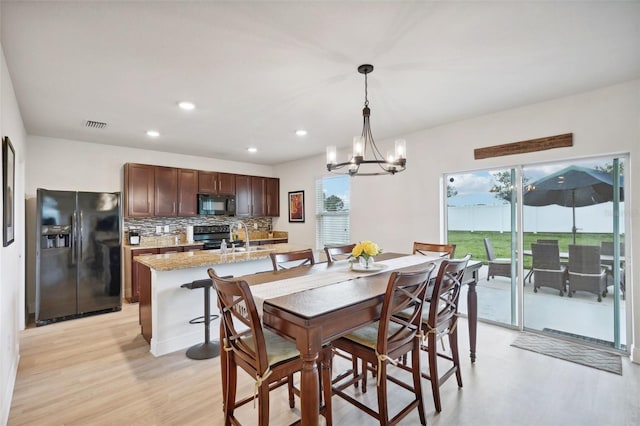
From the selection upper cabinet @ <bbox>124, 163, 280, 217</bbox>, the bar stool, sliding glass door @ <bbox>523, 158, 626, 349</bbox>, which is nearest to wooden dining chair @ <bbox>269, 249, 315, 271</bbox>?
the bar stool

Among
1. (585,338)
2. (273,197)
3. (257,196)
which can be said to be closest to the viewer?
(585,338)

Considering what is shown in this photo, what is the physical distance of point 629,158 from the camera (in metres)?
2.79

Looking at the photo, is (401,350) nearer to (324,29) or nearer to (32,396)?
(324,29)

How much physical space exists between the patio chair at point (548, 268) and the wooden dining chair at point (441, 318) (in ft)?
5.85

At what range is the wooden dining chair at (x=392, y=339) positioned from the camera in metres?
1.73

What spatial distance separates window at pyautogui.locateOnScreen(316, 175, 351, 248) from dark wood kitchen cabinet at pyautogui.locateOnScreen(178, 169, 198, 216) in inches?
87.0

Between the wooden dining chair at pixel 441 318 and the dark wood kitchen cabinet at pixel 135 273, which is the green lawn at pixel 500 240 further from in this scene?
the dark wood kitchen cabinet at pixel 135 273

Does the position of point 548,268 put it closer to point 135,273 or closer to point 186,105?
point 186,105

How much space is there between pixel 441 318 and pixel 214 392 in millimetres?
1802

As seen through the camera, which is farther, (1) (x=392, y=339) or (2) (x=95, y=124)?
(2) (x=95, y=124)

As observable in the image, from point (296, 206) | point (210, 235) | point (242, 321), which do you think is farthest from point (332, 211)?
point (242, 321)

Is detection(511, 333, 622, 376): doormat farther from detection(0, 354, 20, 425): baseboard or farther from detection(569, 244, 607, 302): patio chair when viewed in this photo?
detection(0, 354, 20, 425): baseboard

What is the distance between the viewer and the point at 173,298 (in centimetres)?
302

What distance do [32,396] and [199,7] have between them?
2984mm
